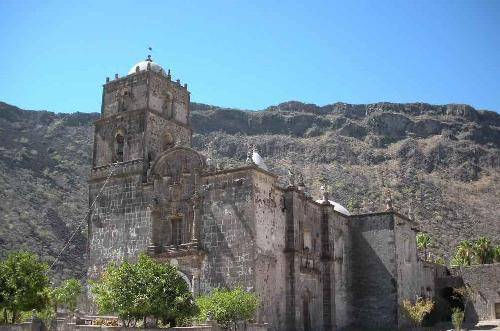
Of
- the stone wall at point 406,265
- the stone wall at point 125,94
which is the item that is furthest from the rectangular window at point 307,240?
the stone wall at point 125,94

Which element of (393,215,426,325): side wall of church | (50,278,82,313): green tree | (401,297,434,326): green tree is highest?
(393,215,426,325): side wall of church

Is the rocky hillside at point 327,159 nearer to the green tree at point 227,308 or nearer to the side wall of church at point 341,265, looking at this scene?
the side wall of church at point 341,265

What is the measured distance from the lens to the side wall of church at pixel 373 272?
125ft

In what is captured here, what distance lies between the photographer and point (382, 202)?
8212 cm

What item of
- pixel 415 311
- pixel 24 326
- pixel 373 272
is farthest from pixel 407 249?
pixel 24 326

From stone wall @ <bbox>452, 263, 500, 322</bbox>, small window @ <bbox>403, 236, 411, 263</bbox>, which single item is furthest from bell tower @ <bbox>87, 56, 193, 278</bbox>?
stone wall @ <bbox>452, 263, 500, 322</bbox>

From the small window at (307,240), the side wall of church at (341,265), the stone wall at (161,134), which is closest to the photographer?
the stone wall at (161,134)

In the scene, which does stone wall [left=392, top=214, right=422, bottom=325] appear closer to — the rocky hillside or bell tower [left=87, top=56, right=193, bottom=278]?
bell tower [left=87, top=56, right=193, bottom=278]

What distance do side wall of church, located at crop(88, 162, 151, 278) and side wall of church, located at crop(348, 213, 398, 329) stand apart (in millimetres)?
14029

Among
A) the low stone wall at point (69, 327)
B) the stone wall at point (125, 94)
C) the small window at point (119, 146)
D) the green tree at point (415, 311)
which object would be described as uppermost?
the stone wall at point (125, 94)

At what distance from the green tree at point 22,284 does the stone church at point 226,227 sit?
6.21 meters

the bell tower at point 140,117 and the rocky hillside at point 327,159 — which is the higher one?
the rocky hillside at point 327,159

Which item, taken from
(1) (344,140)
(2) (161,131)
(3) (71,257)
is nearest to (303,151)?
(1) (344,140)

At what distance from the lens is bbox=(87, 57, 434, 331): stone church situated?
3041 centimetres
